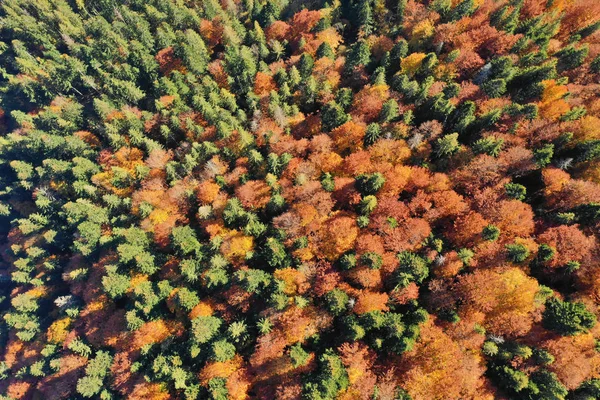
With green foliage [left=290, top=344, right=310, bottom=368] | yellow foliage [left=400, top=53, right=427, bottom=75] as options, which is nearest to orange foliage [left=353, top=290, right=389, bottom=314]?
green foliage [left=290, top=344, right=310, bottom=368]

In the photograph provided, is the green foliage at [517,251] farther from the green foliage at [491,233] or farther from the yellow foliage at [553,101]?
the yellow foliage at [553,101]

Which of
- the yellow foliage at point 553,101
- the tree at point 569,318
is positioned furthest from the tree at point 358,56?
the tree at point 569,318

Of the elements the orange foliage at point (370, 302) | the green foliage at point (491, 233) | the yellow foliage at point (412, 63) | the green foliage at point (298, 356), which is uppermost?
the yellow foliage at point (412, 63)

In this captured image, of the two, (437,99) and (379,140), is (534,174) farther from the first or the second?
(379,140)

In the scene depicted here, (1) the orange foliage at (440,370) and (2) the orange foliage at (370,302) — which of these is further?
(2) the orange foliage at (370,302)

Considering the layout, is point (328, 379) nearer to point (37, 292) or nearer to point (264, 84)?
point (264, 84)

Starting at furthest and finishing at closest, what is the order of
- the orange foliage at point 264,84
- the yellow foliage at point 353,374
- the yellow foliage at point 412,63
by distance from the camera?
1. the orange foliage at point 264,84
2. the yellow foliage at point 412,63
3. the yellow foliage at point 353,374

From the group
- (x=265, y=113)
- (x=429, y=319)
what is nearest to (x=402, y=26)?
(x=265, y=113)

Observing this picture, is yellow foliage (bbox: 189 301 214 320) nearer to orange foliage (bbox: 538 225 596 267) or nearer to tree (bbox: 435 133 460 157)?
tree (bbox: 435 133 460 157)

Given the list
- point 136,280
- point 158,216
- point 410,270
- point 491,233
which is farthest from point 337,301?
point 158,216
